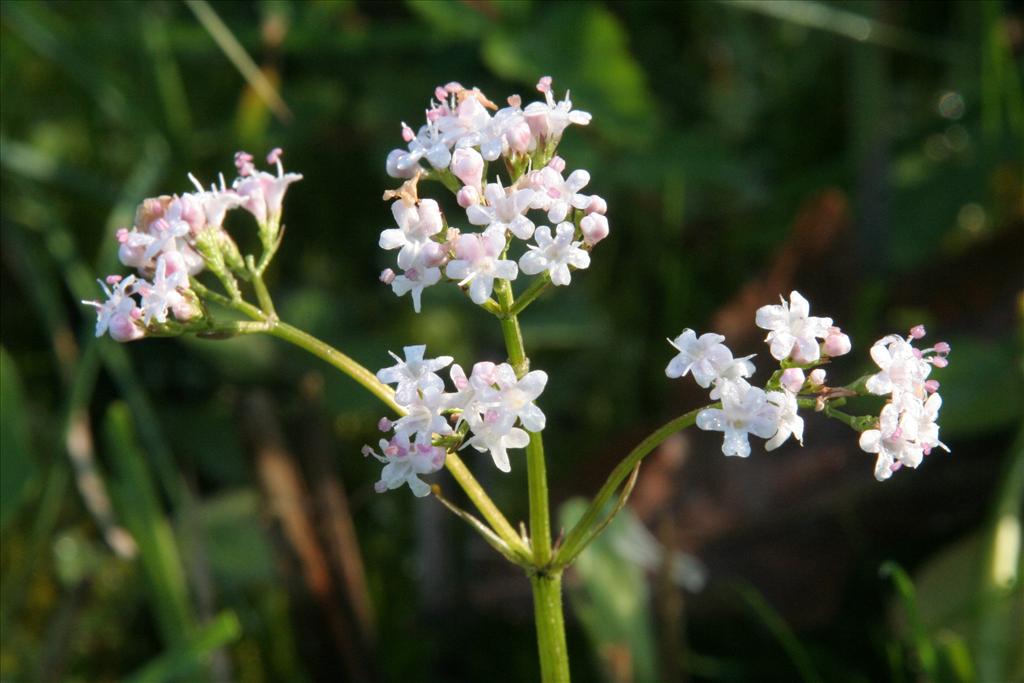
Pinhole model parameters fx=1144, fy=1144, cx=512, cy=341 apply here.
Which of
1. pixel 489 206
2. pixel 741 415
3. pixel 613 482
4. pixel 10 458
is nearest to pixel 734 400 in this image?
pixel 741 415

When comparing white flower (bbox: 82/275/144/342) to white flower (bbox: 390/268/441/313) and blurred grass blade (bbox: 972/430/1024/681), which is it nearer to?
white flower (bbox: 390/268/441/313)

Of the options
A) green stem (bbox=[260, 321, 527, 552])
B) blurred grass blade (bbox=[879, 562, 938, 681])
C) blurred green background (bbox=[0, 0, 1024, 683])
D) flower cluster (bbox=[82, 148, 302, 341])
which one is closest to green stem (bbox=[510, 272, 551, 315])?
green stem (bbox=[260, 321, 527, 552])

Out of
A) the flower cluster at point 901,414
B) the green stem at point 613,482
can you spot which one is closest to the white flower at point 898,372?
the flower cluster at point 901,414

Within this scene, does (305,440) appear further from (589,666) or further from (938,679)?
(938,679)

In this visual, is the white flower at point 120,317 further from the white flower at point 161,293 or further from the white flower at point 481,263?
the white flower at point 481,263

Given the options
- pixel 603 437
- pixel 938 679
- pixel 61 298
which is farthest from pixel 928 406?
pixel 61 298

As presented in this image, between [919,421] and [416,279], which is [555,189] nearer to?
[416,279]
